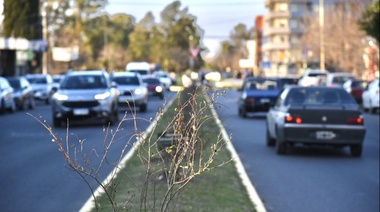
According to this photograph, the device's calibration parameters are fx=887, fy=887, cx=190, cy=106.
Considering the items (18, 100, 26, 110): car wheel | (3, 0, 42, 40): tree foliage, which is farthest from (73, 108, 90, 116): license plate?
(3, 0, 42, 40): tree foliage

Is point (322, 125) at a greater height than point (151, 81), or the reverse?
point (322, 125)

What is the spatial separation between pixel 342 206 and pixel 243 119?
21.0m

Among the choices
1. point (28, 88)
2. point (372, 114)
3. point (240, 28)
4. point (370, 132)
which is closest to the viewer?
point (370, 132)

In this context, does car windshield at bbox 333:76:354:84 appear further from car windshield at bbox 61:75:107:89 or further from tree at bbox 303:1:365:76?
car windshield at bbox 61:75:107:89

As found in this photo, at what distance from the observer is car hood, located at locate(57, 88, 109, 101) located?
2722cm

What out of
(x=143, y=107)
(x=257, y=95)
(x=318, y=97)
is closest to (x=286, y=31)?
(x=143, y=107)

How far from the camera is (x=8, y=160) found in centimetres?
1761

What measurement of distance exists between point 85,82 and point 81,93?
0.88 m

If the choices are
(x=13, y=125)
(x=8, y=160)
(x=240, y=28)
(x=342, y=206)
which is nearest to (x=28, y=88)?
(x=13, y=125)

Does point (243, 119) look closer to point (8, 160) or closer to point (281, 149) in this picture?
point (281, 149)

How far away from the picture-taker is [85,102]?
27172 mm

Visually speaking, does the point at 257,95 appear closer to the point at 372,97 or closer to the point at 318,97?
the point at 372,97

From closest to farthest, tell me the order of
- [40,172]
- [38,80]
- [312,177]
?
[312,177], [40,172], [38,80]

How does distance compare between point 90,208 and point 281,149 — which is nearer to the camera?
point 90,208
